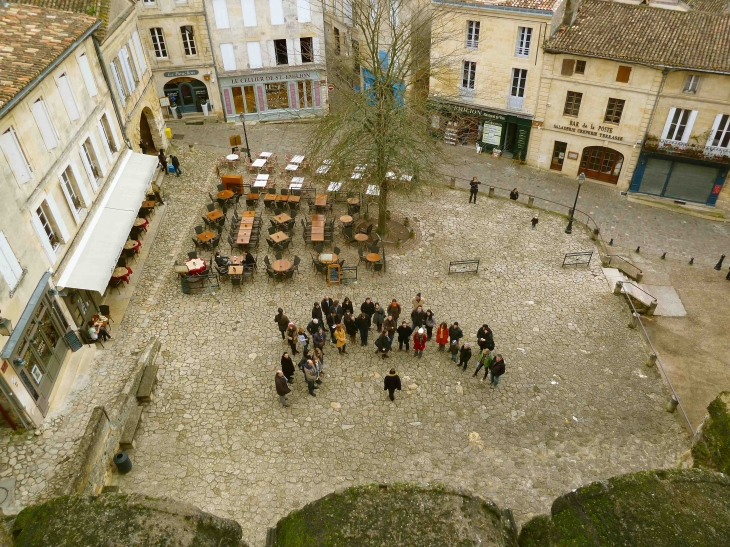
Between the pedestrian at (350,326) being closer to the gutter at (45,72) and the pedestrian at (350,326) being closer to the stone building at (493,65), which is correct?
the gutter at (45,72)

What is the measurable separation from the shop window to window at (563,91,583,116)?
649 inches

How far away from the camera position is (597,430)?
13.5m

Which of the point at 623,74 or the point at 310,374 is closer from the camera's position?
the point at 310,374

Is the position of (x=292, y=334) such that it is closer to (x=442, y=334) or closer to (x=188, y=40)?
(x=442, y=334)

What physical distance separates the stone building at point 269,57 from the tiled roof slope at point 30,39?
1249cm

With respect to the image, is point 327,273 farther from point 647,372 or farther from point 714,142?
point 714,142

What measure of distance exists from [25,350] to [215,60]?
75.3 feet

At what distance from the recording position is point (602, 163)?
27.3 metres

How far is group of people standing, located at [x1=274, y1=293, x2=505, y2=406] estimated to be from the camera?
14.1 m

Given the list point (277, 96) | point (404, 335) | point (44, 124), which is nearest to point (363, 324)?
point (404, 335)

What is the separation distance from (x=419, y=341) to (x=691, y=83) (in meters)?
18.6

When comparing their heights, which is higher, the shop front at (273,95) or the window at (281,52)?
the window at (281,52)

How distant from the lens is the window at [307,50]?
1219 inches

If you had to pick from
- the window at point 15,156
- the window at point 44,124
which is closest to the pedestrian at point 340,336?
the window at point 15,156
